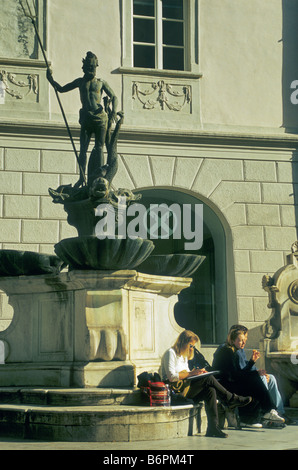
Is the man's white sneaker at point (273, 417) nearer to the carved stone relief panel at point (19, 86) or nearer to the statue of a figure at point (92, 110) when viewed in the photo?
the statue of a figure at point (92, 110)

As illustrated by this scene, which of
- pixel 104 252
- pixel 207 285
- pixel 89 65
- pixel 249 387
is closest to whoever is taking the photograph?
pixel 104 252

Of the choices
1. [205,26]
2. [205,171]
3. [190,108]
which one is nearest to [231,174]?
[205,171]

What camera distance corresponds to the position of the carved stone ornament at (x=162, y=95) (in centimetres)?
1373

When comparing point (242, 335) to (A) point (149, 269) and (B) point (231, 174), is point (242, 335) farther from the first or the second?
(B) point (231, 174)

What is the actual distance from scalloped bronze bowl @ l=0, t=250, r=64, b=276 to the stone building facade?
4.78m

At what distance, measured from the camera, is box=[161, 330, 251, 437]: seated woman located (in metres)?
6.94

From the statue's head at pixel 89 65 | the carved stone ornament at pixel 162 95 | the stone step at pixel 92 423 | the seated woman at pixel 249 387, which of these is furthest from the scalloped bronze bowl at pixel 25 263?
the carved stone ornament at pixel 162 95

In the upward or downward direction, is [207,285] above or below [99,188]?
below

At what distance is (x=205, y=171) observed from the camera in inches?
547

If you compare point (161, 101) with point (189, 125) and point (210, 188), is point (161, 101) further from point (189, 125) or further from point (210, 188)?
point (210, 188)

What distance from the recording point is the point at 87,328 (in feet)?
25.0

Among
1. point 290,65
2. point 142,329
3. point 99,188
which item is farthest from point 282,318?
point 290,65

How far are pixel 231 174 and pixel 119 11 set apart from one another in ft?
12.7

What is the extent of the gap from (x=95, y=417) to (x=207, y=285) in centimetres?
831
